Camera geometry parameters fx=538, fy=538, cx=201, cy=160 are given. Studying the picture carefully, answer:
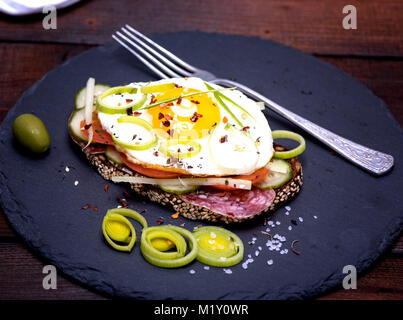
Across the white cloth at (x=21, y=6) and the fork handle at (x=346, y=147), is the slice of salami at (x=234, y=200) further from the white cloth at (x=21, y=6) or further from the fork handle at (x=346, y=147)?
the white cloth at (x=21, y=6)

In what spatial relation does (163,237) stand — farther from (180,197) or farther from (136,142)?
(136,142)

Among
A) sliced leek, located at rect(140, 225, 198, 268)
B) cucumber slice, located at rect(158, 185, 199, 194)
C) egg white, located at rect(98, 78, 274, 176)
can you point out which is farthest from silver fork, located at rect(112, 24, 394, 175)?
sliced leek, located at rect(140, 225, 198, 268)

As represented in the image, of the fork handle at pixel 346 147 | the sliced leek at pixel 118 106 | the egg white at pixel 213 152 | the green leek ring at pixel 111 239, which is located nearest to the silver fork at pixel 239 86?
the fork handle at pixel 346 147

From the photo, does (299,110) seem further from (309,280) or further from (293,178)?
(309,280)

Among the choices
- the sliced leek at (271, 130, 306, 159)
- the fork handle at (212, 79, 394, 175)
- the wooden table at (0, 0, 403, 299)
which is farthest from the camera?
the wooden table at (0, 0, 403, 299)

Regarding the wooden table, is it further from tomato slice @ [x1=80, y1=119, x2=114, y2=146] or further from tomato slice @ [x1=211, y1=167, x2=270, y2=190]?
tomato slice @ [x1=211, y1=167, x2=270, y2=190]

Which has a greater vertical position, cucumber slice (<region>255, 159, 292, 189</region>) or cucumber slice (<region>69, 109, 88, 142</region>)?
cucumber slice (<region>69, 109, 88, 142</region>)

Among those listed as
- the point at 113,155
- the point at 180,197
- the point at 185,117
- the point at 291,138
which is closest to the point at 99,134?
the point at 113,155
